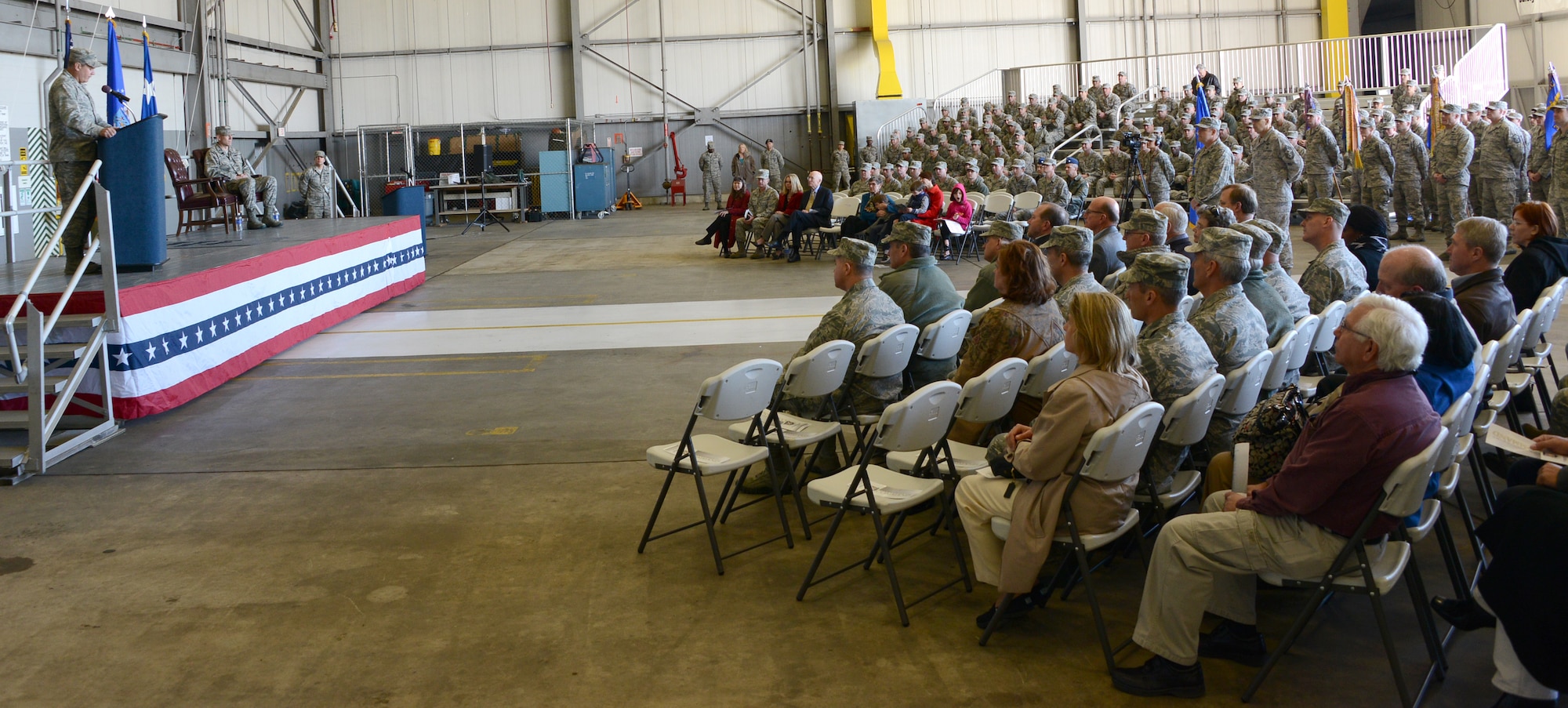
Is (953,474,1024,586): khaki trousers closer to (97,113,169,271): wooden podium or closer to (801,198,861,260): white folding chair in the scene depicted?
(97,113,169,271): wooden podium

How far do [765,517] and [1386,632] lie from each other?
97.5 inches

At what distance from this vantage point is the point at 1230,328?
13.5ft

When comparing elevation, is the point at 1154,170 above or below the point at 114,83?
below

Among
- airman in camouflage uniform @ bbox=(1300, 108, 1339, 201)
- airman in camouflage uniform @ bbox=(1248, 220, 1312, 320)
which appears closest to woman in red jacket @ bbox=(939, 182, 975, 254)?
airman in camouflage uniform @ bbox=(1300, 108, 1339, 201)

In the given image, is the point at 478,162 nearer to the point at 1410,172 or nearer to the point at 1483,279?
the point at 1410,172

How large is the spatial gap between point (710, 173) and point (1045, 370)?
2327 cm

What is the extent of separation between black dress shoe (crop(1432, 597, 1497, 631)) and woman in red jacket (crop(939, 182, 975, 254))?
35.4 ft

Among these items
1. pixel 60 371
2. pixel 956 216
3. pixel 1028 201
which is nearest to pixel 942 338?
pixel 60 371

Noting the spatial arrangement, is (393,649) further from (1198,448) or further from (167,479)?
(1198,448)

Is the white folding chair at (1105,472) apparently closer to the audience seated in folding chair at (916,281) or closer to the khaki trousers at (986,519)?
the khaki trousers at (986,519)

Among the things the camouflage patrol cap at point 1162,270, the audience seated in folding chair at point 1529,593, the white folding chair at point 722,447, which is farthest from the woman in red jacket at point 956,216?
the audience seated in folding chair at point 1529,593

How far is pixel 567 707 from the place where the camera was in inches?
118

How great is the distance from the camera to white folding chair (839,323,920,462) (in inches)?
178

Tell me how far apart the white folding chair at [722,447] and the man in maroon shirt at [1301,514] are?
1557mm
